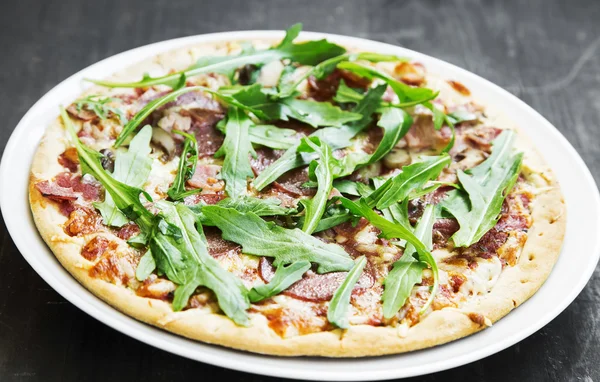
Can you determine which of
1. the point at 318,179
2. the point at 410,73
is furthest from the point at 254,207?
the point at 410,73

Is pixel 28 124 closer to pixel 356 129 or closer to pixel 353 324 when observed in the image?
pixel 356 129

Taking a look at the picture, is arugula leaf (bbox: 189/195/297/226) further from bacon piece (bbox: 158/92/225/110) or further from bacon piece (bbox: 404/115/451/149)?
bacon piece (bbox: 404/115/451/149)

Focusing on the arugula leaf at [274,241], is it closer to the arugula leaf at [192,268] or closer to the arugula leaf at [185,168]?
the arugula leaf at [192,268]

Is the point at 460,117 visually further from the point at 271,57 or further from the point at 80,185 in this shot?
the point at 80,185

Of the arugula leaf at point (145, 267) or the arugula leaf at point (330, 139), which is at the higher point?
the arugula leaf at point (145, 267)

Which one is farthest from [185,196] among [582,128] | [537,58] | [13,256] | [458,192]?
[537,58]

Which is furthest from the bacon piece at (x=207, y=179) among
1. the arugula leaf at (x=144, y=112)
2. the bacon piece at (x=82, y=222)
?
the bacon piece at (x=82, y=222)

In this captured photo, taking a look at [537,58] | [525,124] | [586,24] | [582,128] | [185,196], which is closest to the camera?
[185,196]
